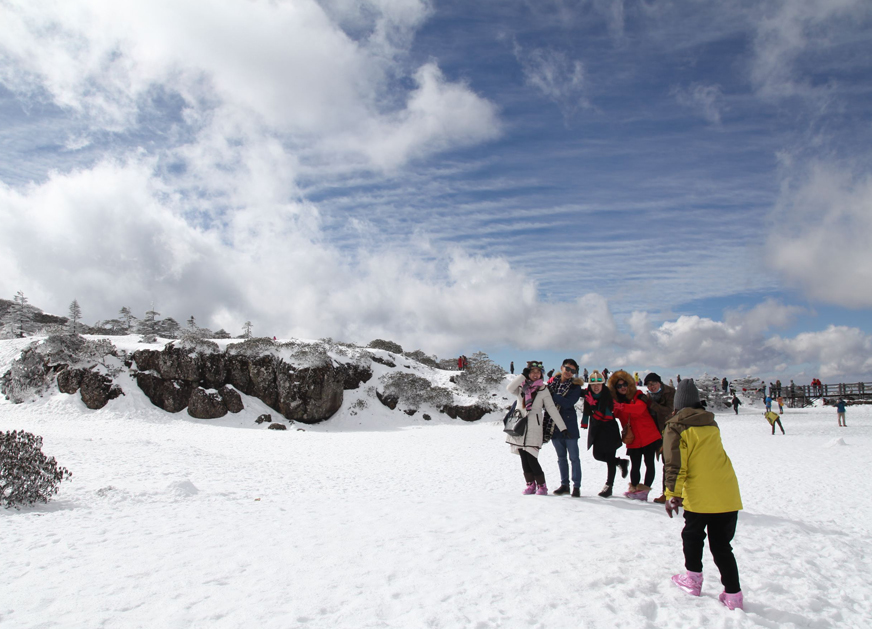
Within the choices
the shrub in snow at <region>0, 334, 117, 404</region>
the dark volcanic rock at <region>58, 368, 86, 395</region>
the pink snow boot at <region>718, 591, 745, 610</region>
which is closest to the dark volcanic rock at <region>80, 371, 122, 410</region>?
the dark volcanic rock at <region>58, 368, 86, 395</region>

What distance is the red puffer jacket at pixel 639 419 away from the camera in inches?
295

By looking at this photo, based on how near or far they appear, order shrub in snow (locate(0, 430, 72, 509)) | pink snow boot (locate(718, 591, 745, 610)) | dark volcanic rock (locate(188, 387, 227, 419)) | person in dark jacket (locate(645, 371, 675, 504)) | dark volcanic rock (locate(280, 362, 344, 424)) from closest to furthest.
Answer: pink snow boot (locate(718, 591, 745, 610)) < person in dark jacket (locate(645, 371, 675, 504)) < shrub in snow (locate(0, 430, 72, 509)) < dark volcanic rock (locate(188, 387, 227, 419)) < dark volcanic rock (locate(280, 362, 344, 424))

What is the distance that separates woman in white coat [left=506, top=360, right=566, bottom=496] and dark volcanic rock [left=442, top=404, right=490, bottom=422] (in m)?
26.0

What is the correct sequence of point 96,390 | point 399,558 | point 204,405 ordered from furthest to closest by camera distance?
point 204,405 → point 96,390 → point 399,558

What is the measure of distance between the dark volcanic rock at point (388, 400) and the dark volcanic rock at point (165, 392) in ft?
40.7

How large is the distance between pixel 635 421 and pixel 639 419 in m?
0.07

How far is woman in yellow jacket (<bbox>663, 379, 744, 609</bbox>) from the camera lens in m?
4.08

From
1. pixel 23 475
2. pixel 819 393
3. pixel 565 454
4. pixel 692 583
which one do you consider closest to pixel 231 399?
pixel 23 475

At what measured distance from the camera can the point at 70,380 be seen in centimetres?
2658

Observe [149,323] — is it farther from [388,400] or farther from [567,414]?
[567,414]

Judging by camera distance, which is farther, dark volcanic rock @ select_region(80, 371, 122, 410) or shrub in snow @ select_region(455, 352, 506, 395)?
shrub in snow @ select_region(455, 352, 506, 395)

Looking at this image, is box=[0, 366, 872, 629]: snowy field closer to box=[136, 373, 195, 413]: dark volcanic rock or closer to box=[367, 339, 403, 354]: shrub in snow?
box=[136, 373, 195, 413]: dark volcanic rock

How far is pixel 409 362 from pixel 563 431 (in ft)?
107

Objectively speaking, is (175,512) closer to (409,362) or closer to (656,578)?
A: (656,578)
